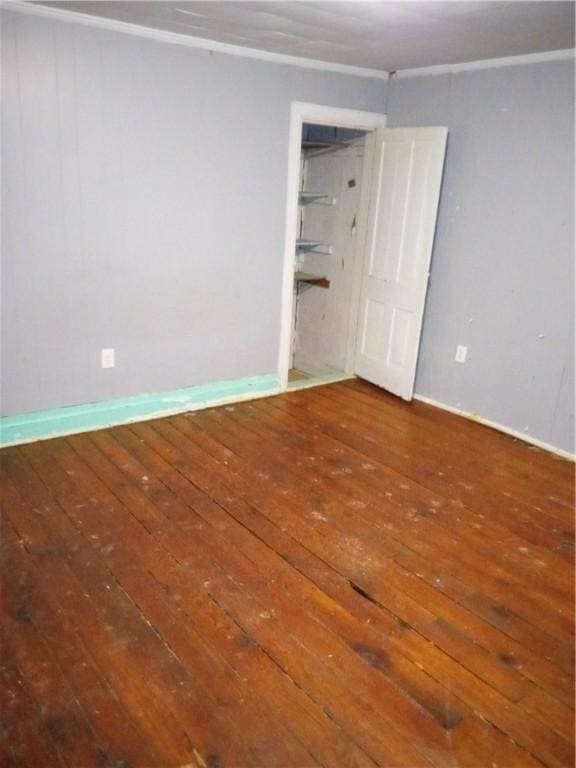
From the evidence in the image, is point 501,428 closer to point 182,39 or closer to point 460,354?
point 460,354

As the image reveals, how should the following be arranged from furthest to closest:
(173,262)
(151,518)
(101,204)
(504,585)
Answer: (173,262)
(101,204)
(151,518)
(504,585)

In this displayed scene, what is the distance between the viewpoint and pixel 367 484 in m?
3.12

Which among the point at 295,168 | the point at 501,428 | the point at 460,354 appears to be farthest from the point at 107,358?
the point at 501,428

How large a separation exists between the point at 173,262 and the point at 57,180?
832 mm

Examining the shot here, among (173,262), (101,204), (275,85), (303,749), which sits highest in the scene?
(275,85)

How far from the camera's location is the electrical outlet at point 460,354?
4.09 metres

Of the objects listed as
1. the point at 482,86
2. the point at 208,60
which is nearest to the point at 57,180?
the point at 208,60

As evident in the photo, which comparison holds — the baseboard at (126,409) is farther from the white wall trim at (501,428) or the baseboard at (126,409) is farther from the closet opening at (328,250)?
the white wall trim at (501,428)

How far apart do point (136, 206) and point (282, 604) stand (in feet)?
8.05

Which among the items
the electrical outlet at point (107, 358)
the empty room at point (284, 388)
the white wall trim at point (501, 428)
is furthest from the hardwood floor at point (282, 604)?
the electrical outlet at point (107, 358)

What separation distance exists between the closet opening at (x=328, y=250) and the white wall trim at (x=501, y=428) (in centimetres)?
82

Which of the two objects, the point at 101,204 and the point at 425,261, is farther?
the point at 425,261

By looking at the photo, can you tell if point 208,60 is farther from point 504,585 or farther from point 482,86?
point 504,585

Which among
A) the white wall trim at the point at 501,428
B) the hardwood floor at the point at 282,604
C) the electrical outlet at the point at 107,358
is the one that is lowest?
the hardwood floor at the point at 282,604
